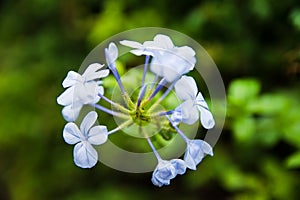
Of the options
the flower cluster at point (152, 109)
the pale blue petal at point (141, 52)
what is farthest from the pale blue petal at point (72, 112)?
the pale blue petal at point (141, 52)

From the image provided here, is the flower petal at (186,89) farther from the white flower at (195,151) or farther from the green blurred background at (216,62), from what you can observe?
the green blurred background at (216,62)

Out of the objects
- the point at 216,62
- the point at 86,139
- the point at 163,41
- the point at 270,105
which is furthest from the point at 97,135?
the point at 216,62

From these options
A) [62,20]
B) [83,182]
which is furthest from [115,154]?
[62,20]

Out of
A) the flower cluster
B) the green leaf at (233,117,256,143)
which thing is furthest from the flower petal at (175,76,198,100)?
the green leaf at (233,117,256,143)

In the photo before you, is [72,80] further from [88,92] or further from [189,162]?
[189,162]

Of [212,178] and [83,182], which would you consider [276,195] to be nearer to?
[212,178]

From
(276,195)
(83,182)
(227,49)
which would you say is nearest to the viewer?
(276,195)
